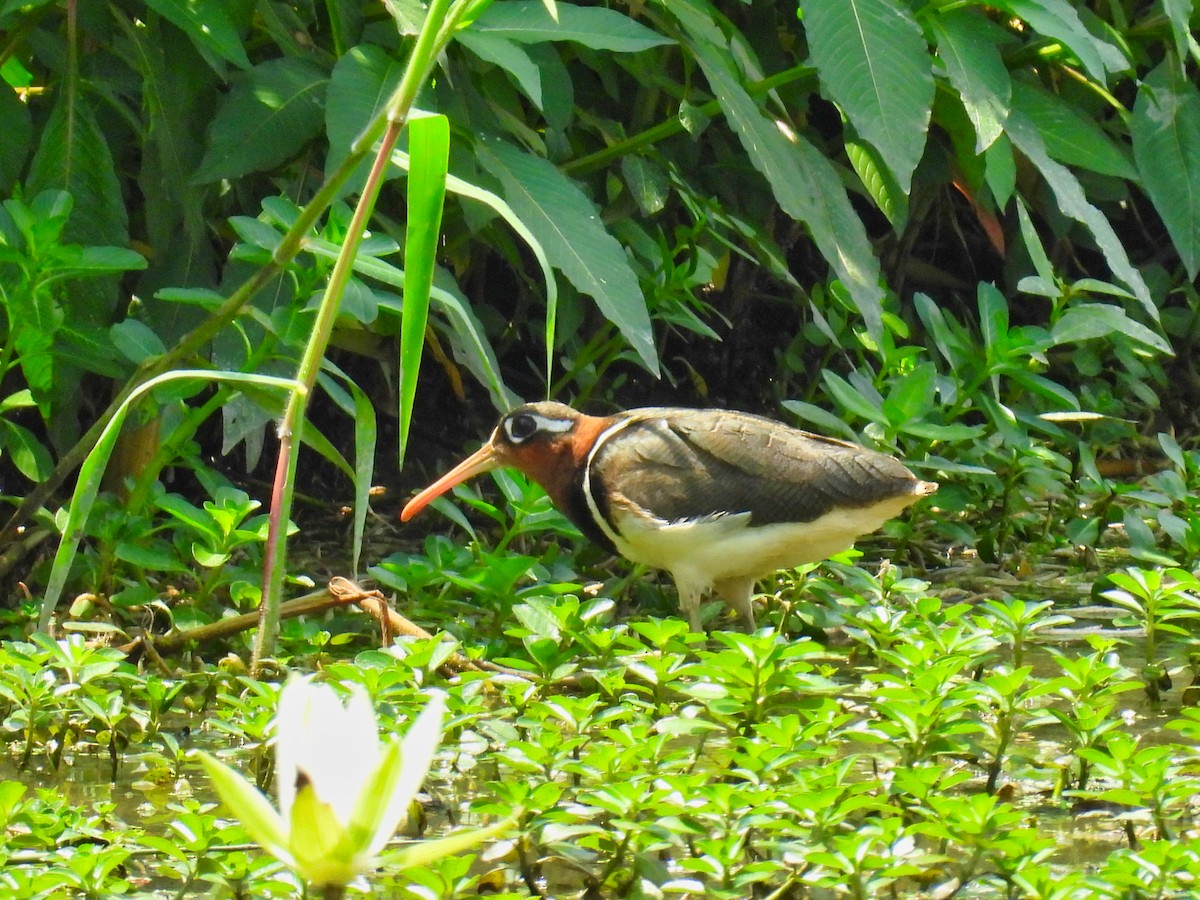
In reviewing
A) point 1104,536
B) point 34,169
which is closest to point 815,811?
point 34,169

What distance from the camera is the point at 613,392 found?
17.8 feet

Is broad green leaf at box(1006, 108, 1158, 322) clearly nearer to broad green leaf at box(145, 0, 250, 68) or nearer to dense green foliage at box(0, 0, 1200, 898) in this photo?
dense green foliage at box(0, 0, 1200, 898)

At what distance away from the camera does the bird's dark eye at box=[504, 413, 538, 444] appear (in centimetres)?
433

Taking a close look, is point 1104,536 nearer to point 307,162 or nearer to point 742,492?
point 742,492

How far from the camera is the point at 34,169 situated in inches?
144

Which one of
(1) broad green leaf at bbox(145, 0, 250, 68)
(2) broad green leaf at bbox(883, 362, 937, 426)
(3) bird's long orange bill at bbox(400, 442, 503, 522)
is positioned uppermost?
(1) broad green leaf at bbox(145, 0, 250, 68)

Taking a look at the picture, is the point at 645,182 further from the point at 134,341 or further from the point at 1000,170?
the point at 134,341

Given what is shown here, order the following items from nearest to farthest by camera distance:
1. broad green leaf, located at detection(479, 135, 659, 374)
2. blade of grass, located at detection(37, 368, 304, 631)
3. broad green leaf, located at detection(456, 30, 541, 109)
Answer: blade of grass, located at detection(37, 368, 304, 631), broad green leaf, located at detection(456, 30, 541, 109), broad green leaf, located at detection(479, 135, 659, 374)

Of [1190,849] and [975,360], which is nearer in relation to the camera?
[1190,849]

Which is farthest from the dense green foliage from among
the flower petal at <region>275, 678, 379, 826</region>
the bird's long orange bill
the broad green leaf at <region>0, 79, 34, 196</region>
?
the flower petal at <region>275, 678, 379, 826</region>

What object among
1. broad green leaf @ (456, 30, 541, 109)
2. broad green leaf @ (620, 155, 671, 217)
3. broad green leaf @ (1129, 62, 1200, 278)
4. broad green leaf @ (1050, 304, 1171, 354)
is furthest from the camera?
broad green leaf @ (1129, 62, 1200, 278)

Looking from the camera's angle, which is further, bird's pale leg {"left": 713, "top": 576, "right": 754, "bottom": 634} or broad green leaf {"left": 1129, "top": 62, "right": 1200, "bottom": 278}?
broad green leaf {"left": 1129, "top": 62, "right": 1200, "bottom": 278}

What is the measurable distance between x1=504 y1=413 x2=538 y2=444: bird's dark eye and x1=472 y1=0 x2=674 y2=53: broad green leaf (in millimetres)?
1090

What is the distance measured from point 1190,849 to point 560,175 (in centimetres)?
226
